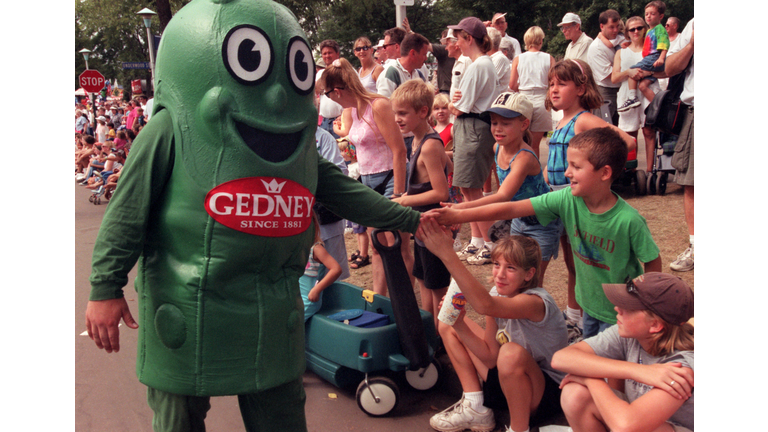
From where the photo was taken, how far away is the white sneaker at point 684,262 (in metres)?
4.72

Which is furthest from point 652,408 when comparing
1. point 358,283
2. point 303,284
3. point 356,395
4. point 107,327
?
point 358,283

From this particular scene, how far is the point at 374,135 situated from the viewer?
4.43 meters

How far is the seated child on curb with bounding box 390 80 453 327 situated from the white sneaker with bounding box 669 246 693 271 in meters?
2.03

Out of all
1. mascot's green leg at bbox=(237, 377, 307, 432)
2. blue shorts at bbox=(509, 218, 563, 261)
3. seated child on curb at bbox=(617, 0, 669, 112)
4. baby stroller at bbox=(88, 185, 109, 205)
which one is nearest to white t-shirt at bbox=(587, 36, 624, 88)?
seated child on curb at bbox=(617, 0, 669, 112)

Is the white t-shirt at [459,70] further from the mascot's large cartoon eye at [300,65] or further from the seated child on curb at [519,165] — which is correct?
the mascot's large cartoon eye at [300,65]

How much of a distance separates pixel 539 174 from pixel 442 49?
4.68 m

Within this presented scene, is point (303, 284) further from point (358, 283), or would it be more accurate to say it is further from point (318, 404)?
point (358, 283)

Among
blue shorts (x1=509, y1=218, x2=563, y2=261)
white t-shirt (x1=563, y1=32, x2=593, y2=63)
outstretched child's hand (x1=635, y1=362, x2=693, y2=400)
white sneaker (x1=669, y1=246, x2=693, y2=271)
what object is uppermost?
white t-shirt (x1=563, y1=32, x2=593, y2=63)

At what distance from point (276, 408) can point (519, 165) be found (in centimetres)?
202

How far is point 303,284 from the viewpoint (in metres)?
4.05

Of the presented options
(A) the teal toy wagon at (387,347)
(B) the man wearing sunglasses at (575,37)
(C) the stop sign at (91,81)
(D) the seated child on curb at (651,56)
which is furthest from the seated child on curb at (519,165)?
(C) the stop sign at (91,81)

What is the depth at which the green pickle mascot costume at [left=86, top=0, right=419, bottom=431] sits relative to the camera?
2.03 m

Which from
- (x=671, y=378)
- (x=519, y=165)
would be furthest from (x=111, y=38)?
(x=671, y=378)

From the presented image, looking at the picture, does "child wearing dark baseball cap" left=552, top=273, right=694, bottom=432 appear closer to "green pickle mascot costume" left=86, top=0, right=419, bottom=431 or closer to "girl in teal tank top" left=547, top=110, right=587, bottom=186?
"green pickle mascot costume" left=86, top=0, right=419, bottom=431
